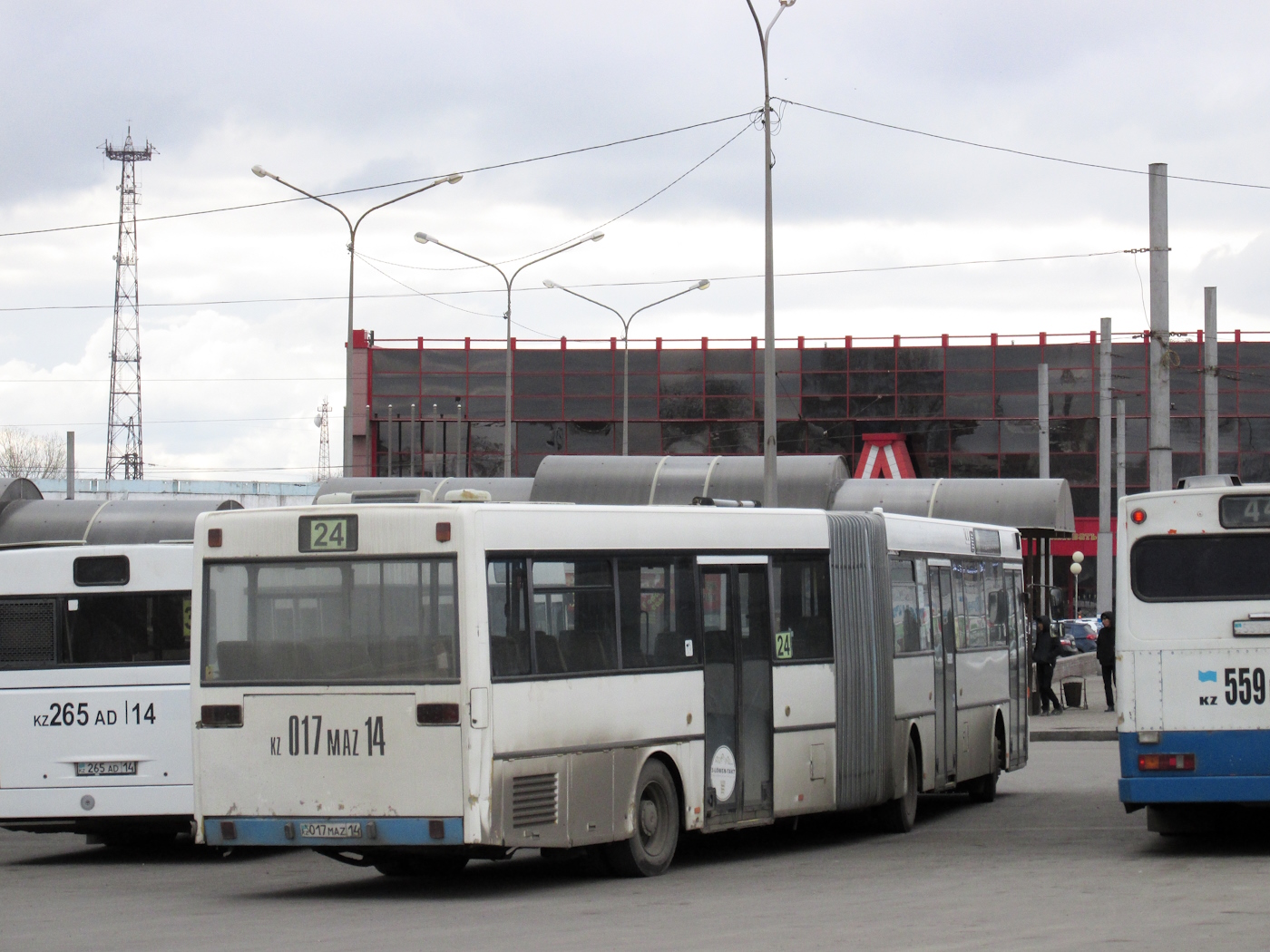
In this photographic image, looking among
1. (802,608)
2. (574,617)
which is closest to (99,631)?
(574,617)

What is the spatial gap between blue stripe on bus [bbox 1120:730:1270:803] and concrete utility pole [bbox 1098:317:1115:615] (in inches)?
1040

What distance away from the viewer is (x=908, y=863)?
14.0 meters

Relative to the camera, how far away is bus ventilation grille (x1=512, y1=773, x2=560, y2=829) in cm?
1187

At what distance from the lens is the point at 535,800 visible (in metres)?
12.0

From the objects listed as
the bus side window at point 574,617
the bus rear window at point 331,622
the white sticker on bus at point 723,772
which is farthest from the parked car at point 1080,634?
the bus rear window at point 331,622

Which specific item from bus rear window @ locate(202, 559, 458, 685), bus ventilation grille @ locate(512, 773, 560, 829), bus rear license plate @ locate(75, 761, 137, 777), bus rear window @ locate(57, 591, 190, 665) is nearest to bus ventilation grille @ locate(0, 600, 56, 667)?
bus rear window @ locate(57, 591, 190, 665)

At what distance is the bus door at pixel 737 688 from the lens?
551 inches

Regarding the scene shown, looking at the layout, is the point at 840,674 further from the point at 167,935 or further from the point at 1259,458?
the point at 1259,458

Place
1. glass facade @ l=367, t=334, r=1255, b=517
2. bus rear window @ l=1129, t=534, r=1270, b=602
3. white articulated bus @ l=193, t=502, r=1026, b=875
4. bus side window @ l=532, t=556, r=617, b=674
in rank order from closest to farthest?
white articulated bus @ l=193, t=502, r=1026, b=875 < bus side window @ l=532, t=556, r=617, b=674 < bus rear window @ l=1129, t=534, r=1270, b=602 < glass facade @ l=367, t=334, r=1255, b=517

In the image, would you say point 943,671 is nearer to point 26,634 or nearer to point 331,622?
point 331,622

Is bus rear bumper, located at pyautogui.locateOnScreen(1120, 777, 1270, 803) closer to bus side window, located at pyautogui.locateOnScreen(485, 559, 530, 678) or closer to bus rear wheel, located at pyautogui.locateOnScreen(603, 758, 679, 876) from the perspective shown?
bus rear wheel, located at pyautogui.locateOnScreen(603, 758, 679, 876)

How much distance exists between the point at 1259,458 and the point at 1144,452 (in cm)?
437

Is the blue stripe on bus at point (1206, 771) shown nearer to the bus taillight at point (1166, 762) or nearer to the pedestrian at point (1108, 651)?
the bus taillight at point (1166, 762)

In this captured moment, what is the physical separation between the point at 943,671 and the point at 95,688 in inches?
314
